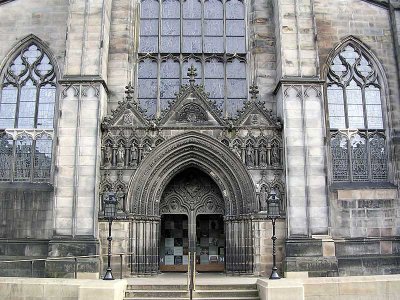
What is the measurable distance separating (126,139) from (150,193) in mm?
2077

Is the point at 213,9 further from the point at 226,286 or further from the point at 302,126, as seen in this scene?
the point at 226,286

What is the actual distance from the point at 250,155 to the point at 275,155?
0.87 m

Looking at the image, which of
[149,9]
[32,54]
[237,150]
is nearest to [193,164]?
[237,150]

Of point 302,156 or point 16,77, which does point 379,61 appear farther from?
point 16,77

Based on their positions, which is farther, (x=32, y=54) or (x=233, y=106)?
(x=32, y=54)

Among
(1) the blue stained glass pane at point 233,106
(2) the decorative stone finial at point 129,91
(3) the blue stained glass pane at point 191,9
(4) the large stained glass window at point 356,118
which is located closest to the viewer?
(2) the decorative stone finial at point 129,91

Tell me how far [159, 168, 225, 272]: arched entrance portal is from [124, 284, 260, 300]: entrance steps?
3.85 metres

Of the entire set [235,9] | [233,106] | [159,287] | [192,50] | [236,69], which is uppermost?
[235,9]

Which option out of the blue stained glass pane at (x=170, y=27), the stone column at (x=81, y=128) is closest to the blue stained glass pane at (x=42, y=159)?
the stone column at (x=81, y=128)

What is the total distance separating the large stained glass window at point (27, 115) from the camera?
60.6ft

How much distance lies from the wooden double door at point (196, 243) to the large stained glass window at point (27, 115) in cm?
492

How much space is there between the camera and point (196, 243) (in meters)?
19.0

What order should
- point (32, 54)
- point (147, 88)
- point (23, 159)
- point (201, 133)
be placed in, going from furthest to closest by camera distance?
point (32, 54) < point (147, 88) < point (23, 159) < point (201, 133)

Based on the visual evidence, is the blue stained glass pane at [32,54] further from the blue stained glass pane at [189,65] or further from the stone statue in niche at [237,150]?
the stone statue in niche at [237,150]
